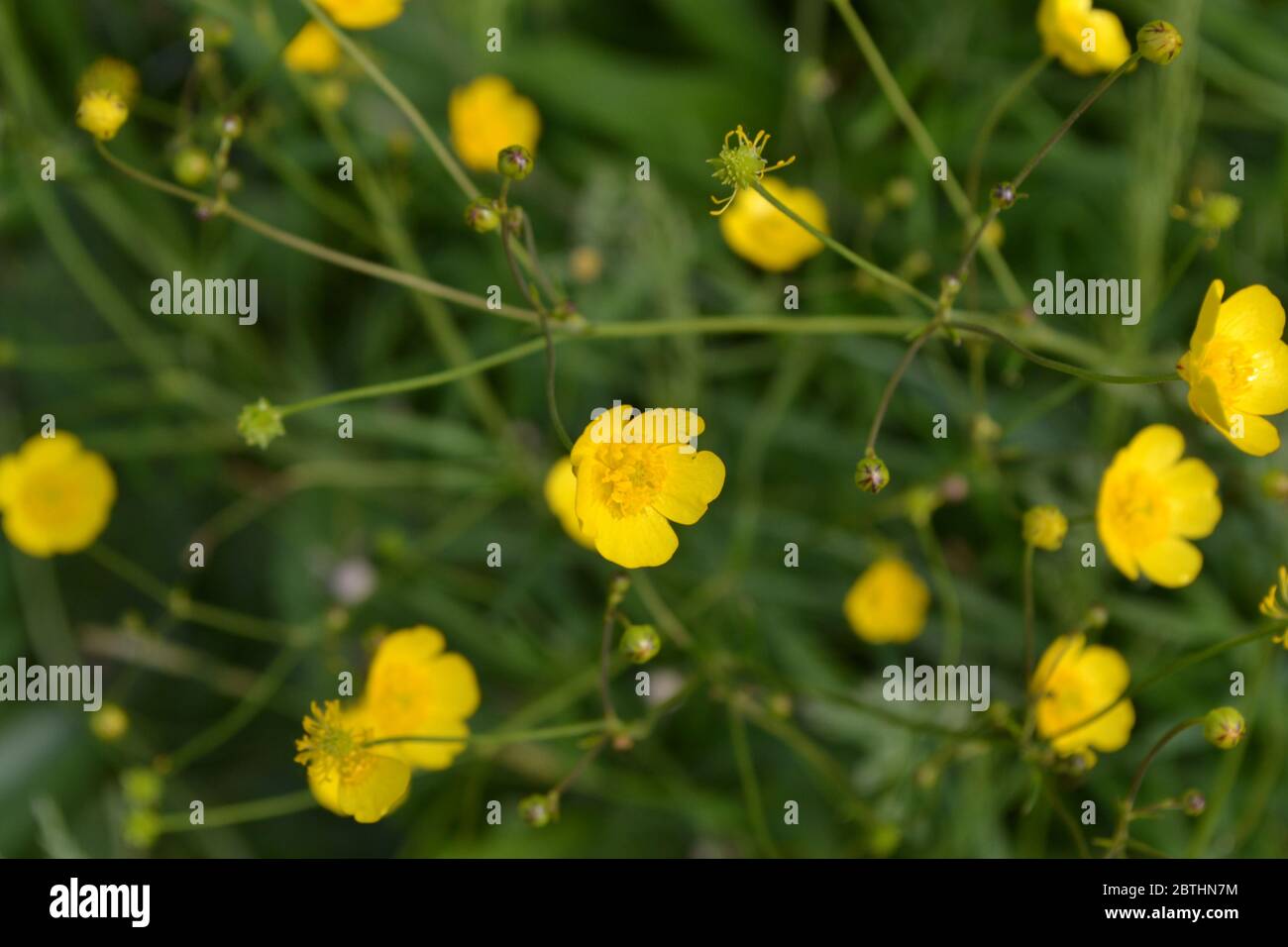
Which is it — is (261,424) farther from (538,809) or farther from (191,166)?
(538,809)

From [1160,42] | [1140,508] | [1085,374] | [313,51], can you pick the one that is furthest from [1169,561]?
[313,51]

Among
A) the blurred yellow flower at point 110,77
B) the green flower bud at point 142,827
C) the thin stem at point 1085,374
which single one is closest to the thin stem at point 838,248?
the thin stem at point 1085,374

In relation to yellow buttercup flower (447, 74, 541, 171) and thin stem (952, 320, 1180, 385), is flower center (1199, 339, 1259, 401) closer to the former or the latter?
thin stem (952, 320, 1180, 385)

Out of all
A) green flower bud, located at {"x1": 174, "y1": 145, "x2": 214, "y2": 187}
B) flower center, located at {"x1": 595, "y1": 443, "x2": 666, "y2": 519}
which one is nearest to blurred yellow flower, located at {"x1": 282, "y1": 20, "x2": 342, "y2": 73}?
green flower bud, located at {"x1": 174, "y1": 145, "x2": 214, "y2": 187}

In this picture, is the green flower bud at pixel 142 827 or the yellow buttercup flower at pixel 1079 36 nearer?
the yellow buttercup flower at pixel 1079 36

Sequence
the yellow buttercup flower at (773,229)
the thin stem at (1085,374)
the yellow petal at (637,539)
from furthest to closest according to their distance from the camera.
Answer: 1. the yellow buttercup flower at (773,229)
2. the yellow petal at (637,539)
3. the thin stem at (1085,374)

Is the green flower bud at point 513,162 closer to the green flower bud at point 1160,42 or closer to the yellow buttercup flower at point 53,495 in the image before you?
the green flower bud at point 1160,42
